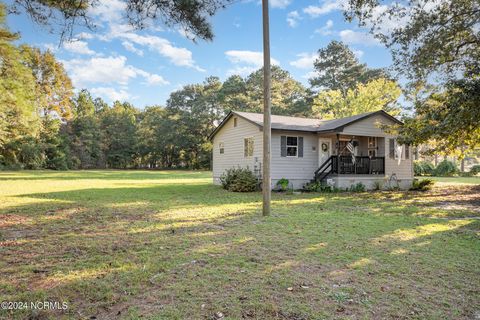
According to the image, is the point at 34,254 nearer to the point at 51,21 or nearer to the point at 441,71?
the point at 51,21

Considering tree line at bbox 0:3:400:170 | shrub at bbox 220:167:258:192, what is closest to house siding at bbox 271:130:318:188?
shrub at bbox 220:167:258:192

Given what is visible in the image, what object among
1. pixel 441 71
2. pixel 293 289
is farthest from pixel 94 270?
pixel 441 71

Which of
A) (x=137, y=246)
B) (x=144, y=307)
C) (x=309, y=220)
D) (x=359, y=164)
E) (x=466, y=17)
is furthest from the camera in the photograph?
(x=359, y=164)

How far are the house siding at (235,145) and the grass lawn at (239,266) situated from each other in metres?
8.64

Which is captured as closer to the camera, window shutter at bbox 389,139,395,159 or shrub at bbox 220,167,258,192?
shrub at bbox 220,167,258,192

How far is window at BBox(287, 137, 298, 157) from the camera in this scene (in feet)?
54.2

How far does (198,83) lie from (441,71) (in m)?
43.1

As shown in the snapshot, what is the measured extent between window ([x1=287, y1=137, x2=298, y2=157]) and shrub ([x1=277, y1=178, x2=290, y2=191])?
1435 millimetres

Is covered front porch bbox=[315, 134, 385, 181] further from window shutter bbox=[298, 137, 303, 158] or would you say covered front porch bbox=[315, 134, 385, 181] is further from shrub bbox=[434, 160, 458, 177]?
shrub bbox=[434, 160, 458, 177]

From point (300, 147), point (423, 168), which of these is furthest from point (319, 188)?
point (423, 168)

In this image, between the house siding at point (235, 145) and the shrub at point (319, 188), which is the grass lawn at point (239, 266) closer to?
the shrub at point (319, 188)

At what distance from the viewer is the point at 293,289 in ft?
11.7

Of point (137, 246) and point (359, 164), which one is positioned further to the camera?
point (359, 164)

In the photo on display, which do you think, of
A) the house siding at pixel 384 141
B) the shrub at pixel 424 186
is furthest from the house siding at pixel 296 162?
the shrub at pixel 424 186
